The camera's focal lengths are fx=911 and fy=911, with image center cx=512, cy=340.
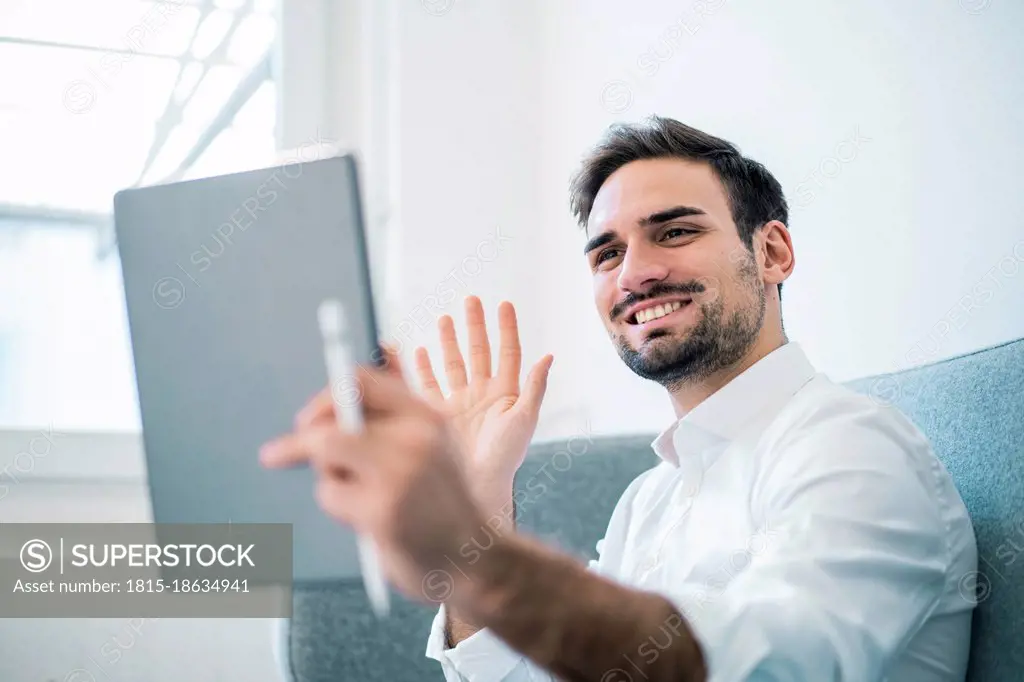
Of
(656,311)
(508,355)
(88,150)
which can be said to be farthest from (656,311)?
(88,150)

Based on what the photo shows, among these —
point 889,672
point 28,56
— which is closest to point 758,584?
point 889,672

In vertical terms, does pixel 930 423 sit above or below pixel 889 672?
above

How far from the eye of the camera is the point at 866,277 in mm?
1193

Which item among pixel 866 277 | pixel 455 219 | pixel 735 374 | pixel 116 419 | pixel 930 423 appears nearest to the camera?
pixel 930 423

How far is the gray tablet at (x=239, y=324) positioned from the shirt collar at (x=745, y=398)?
1.80ft

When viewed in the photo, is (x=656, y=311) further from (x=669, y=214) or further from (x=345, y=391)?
(x=345, y=391)

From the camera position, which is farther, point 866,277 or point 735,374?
point 866,277

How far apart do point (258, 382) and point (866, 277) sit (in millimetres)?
886

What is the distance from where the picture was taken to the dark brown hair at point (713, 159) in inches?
45.1

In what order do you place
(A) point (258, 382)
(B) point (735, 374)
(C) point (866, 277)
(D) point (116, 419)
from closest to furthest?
(A) point (258, 382)
(B) point (735, 374)
(C) point (866, 277)
(D) point (116, 419)

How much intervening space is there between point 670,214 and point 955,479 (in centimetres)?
43

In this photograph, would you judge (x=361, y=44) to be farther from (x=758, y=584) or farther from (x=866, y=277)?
(x=758, y=584)

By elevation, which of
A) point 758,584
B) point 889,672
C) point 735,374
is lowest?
point 889,672

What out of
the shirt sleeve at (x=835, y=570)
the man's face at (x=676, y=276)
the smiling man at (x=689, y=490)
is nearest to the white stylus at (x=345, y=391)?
the smiling man at (x=689, y=490)
